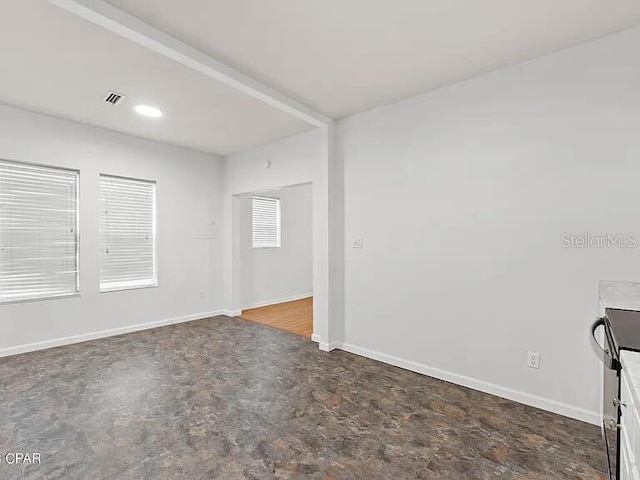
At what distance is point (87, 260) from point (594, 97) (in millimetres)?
5351

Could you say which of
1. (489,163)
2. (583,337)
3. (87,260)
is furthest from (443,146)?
(87,260)

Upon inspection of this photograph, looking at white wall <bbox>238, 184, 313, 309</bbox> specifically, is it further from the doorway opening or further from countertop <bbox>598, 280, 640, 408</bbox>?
countertop <bbox>598, 280, 640, 408</bbox>

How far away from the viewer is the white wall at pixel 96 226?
3822 mm

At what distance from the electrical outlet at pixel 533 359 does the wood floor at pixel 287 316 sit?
102 inches

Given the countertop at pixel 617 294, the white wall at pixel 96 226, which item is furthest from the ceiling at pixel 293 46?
the countertop at pixel 617 294

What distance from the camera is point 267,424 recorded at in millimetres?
2385

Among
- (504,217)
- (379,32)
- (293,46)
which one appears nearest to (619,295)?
(504,217)

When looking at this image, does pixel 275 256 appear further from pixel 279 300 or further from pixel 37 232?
pixel 37 232

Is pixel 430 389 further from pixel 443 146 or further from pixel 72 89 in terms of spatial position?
pixel 72 89

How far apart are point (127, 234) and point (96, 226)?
404 mm

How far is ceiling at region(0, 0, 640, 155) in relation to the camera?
2139 millimetres

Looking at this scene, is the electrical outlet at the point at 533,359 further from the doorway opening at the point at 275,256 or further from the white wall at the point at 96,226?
the white wall at the point at 96,226

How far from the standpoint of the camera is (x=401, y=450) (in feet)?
6.86

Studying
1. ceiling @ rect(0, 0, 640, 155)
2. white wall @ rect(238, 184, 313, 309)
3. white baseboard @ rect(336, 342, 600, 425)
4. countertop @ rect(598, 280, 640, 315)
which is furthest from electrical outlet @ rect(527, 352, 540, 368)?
white wall @ rect(238, 184, 313, 309)
